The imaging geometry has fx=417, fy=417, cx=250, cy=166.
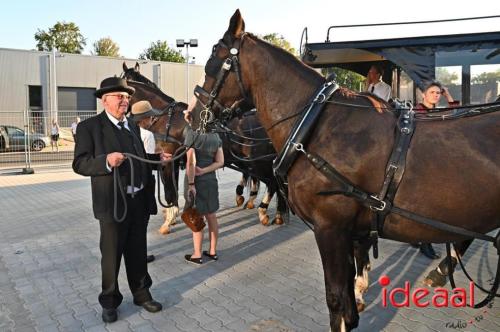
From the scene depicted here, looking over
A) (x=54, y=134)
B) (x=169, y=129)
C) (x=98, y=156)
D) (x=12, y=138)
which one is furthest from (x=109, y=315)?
(x=54, y=134)

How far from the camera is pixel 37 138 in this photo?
19906mm

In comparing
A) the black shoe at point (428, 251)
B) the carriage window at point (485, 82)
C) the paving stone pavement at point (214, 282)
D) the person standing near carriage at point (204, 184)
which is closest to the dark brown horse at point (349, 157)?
the paving stone pavement at point (214, 282)

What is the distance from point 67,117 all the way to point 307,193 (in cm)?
2188

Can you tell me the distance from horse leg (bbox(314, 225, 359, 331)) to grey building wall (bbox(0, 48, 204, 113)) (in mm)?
28495

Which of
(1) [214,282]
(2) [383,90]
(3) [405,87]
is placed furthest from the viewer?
(3) [405,87]

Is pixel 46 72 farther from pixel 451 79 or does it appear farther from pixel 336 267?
pixel 336 267

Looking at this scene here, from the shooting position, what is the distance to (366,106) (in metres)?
2.70

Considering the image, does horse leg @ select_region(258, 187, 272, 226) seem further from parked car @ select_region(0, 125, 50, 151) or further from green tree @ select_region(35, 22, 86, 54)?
green tree @ select_region(35, 22, 86, 54)

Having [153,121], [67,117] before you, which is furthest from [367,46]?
[67,117]

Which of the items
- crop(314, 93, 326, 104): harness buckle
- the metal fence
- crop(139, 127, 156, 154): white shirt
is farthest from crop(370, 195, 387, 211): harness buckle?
the metal fence

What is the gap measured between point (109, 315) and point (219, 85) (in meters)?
2.22

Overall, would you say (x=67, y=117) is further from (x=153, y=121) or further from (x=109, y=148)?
(x=109, y=148)

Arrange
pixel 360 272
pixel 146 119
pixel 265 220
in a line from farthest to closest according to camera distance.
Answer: pixel 265 220 < pixel 146 119 < pixel 360 272

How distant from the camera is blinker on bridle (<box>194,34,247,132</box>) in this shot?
9.48 ft
